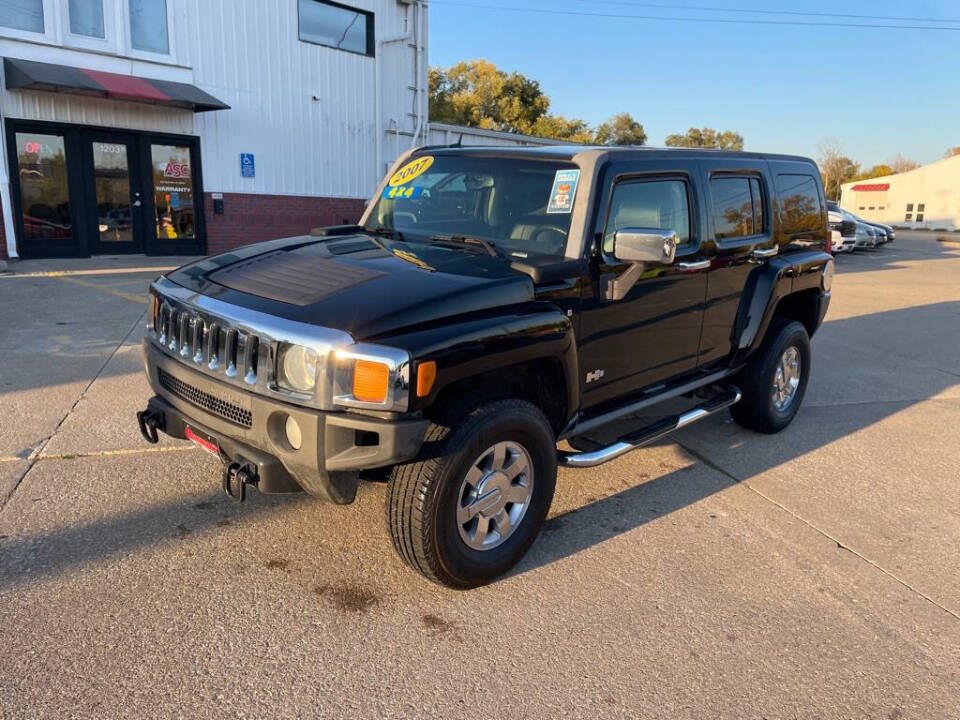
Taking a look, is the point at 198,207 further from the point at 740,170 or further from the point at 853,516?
the point at 853,516

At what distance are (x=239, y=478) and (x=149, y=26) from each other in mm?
14061

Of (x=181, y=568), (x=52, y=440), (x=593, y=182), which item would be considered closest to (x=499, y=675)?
(x=181, y=568)

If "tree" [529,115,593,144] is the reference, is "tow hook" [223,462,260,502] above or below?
below

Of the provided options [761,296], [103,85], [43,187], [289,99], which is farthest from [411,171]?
[289,99]

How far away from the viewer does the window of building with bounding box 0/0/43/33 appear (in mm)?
12031

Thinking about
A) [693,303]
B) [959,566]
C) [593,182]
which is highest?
[593,182]

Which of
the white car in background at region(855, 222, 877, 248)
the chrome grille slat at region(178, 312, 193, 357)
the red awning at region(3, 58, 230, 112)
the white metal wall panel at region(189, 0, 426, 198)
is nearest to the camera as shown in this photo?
the chrome grille slat at region(178, 312, 193, 357)

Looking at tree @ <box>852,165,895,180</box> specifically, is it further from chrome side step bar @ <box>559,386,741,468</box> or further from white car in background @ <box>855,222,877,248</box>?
chrome side step bar @ <box>559,386,741,468</box>

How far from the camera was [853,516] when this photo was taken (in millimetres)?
4000

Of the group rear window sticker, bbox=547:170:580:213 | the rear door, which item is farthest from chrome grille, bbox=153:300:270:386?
the rear door

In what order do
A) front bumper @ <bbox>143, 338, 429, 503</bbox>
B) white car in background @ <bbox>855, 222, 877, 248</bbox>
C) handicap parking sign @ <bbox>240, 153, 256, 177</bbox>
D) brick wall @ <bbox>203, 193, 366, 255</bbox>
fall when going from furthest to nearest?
white car in background @ <bbox>855, 222, 877, 248</bbox>, handicap parking sign @ <bbox>240, 153, 256, 177</bbox>, brick wall @ <bbox>203, 193, 366, 255</bbox>, front bumper @ <bbox>143, 338, 429, 503</bbox>

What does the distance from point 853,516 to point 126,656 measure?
3.67m

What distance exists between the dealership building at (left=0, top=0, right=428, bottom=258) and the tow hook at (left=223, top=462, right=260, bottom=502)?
38.6 ft

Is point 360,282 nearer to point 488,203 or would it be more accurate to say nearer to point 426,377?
point 426,377
